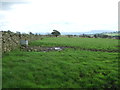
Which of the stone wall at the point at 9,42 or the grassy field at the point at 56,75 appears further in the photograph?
the stone wall at the point at 9,42

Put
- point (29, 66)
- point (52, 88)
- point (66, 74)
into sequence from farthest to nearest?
point (29, 66)
point (66, 74)
point (52, 88)

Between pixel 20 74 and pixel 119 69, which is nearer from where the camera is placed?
pixel 20 74

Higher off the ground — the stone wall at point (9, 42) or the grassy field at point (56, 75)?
the stone wall at point (9, 42)

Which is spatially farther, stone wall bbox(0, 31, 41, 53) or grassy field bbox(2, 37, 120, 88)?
stone wall bbox(0, 31, 41, 53)

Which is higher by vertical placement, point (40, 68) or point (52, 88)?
point (40, 68)

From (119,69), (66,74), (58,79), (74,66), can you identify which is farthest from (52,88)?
(119,69)

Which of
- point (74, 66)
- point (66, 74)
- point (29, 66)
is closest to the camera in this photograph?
Answer: point (66, 74)

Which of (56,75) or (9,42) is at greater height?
(9,42)

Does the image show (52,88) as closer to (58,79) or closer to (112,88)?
(58,79)

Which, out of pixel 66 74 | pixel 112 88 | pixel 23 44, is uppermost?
pixel 23 44

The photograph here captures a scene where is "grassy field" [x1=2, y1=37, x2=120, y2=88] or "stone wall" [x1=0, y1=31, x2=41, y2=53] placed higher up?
"stone wall" [x1=0, y1=31, x2=41, y2=53]

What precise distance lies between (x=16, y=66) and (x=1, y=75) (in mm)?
1285

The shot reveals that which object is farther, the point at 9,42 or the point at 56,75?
the point at 9,42

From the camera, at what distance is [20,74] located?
805cm
